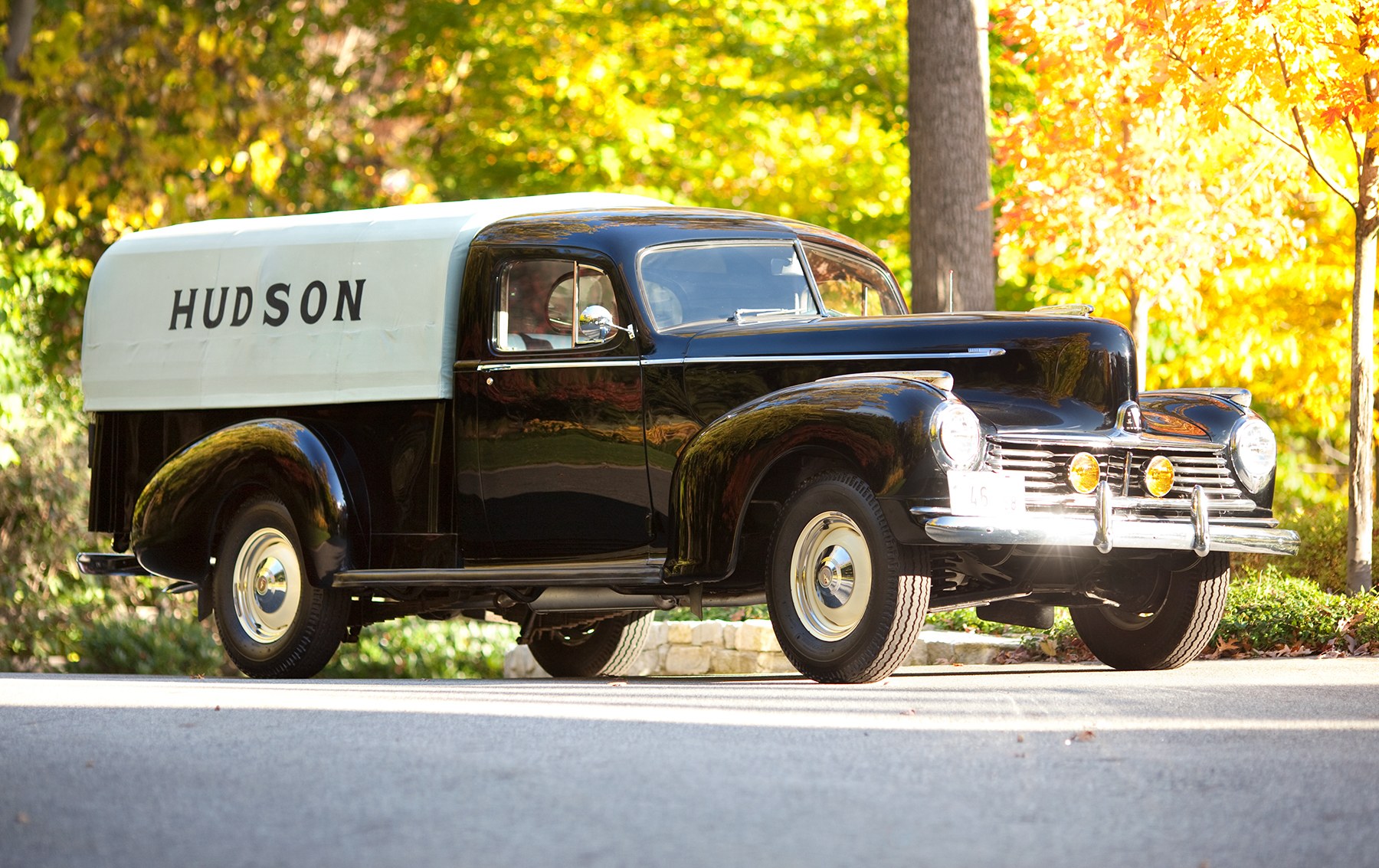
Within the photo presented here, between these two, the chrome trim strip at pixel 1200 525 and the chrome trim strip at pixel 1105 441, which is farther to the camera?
the chrome trim strip at pixel 1200 525

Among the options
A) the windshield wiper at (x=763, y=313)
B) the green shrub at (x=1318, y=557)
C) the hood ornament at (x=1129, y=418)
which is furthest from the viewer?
Answer: the green shrub at (x=1318, y=557)

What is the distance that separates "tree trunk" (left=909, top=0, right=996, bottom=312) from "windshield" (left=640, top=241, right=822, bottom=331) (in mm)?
3586

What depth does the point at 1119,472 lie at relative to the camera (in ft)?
25.5

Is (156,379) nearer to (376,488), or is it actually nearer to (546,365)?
(376,488)

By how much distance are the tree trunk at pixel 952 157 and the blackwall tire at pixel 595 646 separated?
3330 mm

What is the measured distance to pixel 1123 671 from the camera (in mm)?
8680

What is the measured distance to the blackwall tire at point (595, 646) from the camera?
409 inches

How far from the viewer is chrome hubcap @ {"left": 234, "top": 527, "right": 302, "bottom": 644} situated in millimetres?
9430

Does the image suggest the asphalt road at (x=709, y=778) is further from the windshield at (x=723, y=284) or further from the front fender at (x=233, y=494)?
the windshield at (x=723, y=284)

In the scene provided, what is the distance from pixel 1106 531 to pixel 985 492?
547mm

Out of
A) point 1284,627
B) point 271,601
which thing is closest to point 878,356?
point 1284,627

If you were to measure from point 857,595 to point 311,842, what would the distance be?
11.5ft

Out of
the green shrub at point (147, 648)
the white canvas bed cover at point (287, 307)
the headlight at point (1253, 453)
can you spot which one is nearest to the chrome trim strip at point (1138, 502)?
the headlight at point (1253, 453)

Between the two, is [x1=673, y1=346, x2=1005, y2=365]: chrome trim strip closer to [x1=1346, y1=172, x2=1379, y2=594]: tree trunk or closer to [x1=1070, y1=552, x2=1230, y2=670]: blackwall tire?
[x1=1070, y1=552, x2=1230, y2=670]: blackwall tire
